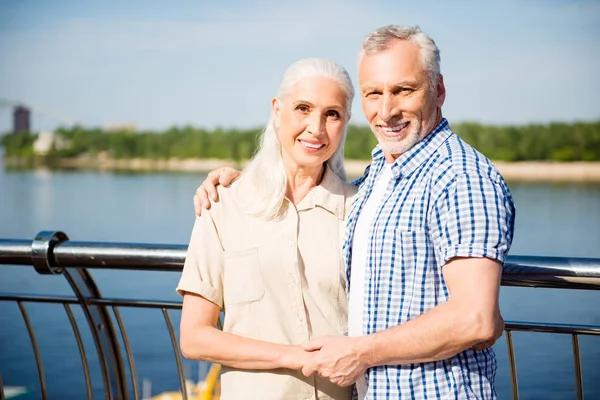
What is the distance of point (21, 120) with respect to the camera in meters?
74.6

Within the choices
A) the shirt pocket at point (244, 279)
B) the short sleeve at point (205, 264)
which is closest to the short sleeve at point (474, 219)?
the shirt pocket at point (244, 279)

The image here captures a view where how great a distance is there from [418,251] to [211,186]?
2.10 feet

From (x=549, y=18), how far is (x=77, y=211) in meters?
47.4

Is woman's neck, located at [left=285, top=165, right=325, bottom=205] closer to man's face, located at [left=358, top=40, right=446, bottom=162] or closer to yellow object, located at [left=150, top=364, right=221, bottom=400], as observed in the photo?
man's face, located at [left=358, top=40, right=446, bottom=162]

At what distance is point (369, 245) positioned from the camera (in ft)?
6.31

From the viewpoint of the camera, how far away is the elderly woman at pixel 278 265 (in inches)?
81.4

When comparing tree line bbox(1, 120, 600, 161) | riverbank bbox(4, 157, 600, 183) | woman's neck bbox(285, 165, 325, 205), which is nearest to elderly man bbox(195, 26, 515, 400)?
woman's neck bbox(285, 165, 325, 205)

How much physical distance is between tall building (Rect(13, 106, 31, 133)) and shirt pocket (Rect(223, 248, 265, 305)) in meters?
75.7

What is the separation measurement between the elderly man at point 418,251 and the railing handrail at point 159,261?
0.38 m

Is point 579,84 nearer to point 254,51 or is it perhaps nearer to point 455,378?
point 254,51

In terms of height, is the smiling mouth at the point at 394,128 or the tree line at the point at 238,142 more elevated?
the smiling mouth at the point at 394,128

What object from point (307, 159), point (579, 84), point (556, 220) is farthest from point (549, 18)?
point (307, 159)

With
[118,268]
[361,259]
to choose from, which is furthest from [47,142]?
[361,259]

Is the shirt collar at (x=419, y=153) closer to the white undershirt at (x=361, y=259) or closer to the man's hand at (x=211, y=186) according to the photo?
the white undershirt at (x=361, y=259)
